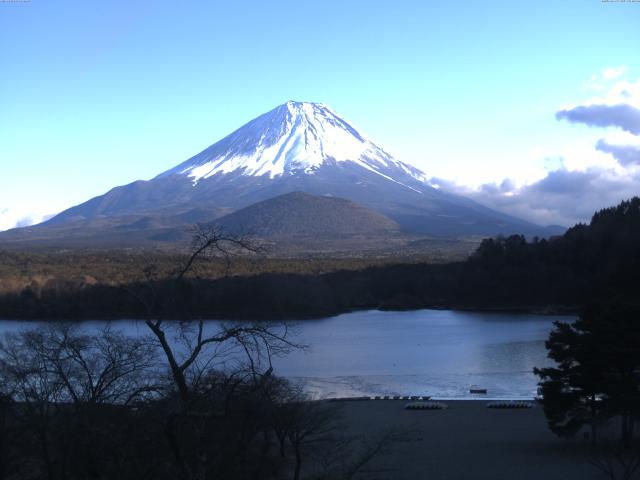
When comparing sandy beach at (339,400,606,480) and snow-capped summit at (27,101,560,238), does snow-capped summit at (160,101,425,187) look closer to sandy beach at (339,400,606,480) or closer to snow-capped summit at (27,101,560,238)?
snow-capped summit at (27,101,560,238)

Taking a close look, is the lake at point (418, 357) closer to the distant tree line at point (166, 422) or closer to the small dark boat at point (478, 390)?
the small dark boat at point (478, 390)

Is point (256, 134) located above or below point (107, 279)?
above

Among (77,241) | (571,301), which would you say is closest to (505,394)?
(571,301)

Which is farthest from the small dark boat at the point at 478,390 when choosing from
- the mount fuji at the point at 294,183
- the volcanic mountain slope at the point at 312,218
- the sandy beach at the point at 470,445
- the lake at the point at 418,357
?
the mount fuji at the point at 294,183

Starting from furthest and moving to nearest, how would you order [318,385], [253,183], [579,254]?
[253,183]
[579,254]
[318,385]

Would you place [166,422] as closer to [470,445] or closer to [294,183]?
[470,445]

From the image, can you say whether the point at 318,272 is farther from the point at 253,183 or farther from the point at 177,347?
the point at 253,183

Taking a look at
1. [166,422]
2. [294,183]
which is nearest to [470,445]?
[166,422]
